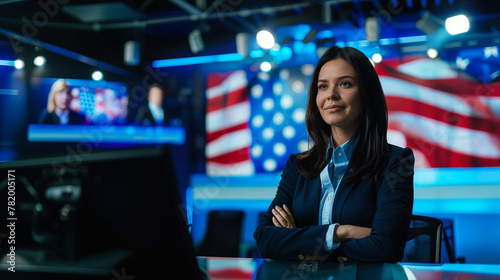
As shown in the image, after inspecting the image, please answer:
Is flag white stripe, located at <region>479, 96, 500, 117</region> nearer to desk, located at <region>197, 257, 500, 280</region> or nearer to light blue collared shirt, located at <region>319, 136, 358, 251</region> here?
light blue collared shirt, located at <region>319, 136, 358, 251</region>

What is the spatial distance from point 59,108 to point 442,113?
461 centimetres

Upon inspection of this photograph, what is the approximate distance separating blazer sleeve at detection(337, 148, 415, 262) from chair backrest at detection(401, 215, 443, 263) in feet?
1.21

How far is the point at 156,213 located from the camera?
58 centimetres

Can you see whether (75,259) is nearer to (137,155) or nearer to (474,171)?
(137,155)

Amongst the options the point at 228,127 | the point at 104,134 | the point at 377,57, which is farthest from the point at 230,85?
the point at 377,57

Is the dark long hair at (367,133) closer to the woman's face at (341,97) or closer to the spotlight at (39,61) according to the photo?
the woman's face at (341,97)

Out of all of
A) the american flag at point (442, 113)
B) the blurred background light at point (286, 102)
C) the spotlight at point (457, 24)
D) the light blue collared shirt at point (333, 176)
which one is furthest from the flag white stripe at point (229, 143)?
the light blue collared shirt at point (333, 176)

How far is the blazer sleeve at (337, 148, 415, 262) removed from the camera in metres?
1.38

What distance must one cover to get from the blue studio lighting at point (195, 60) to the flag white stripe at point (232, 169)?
4.81 feet

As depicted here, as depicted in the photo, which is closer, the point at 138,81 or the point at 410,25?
the point at 410,25

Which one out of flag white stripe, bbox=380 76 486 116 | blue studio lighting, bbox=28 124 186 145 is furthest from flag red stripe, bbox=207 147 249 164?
flag white stripe, bbox=380 76 486 116

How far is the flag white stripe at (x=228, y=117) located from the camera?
549 centimetres

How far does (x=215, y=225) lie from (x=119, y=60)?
290 centimetres

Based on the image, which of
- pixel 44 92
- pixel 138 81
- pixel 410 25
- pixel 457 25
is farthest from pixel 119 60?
pixel 457 25
